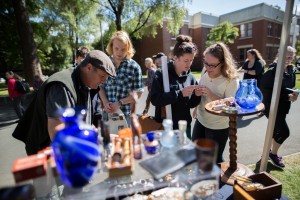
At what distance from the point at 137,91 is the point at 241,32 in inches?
1087

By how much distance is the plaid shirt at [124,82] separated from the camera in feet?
7.77

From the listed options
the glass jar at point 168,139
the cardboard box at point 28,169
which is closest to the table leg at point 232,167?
the glass jar at point 168,139

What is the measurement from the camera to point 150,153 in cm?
→ 104

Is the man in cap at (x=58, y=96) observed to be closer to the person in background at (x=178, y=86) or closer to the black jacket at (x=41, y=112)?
the black jacket at (x=41, y=112)

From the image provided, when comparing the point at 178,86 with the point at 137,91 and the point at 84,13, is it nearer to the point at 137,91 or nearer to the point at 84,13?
the point at 137,91

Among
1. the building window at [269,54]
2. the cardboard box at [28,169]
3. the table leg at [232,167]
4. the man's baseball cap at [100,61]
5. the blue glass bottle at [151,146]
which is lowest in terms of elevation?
the table leg at [232,167]

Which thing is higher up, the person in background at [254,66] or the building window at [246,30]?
the building window at [246,30]

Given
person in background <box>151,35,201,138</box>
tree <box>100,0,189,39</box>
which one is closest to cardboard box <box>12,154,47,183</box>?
person in background <box>151,35,201,138</box>

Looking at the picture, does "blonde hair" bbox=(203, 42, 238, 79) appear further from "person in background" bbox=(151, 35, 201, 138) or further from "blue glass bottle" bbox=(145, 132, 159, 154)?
"blue glass bottle" bbox=(145, 132, 159, 154)

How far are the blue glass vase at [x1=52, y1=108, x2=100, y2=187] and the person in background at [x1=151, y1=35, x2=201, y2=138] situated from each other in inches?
39.9

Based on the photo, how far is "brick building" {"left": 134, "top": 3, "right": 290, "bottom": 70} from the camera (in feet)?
76.6

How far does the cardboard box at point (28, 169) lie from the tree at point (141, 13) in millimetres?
13643

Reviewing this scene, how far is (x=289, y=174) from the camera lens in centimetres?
266

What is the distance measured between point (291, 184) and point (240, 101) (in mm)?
1486
